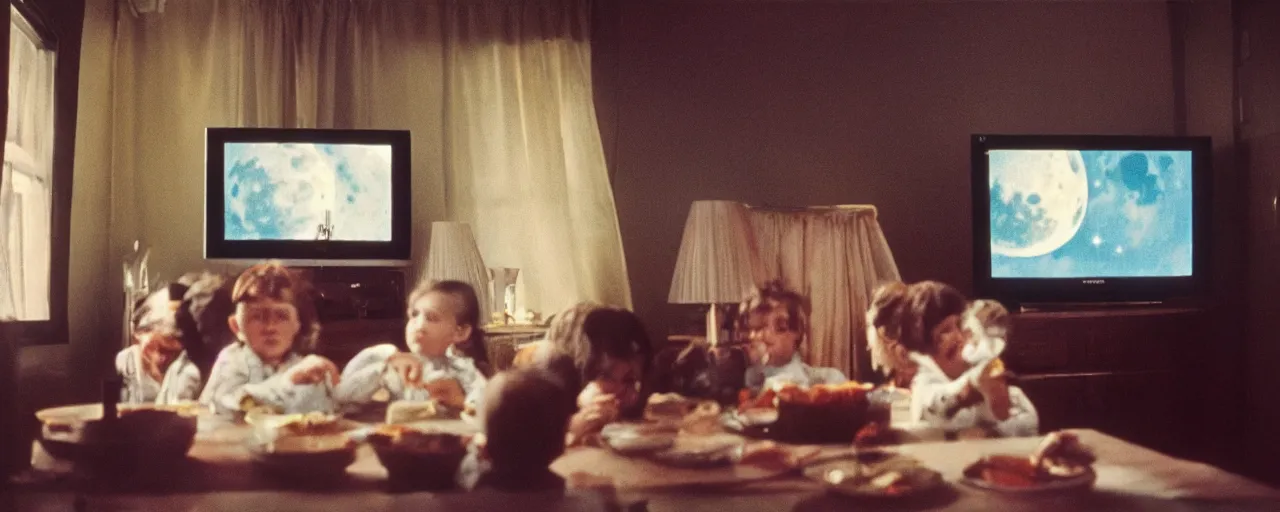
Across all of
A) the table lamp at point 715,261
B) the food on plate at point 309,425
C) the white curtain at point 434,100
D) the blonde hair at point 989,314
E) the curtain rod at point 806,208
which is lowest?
the food on plate at point 309,425

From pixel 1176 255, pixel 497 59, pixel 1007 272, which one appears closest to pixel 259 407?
pixel 497 59

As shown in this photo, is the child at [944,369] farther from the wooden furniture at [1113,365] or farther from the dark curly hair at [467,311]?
the dark curly hair at [467,311]

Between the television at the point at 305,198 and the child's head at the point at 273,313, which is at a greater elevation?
the television at the point at 305,198

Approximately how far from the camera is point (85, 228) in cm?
120

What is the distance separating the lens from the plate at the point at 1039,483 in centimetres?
87

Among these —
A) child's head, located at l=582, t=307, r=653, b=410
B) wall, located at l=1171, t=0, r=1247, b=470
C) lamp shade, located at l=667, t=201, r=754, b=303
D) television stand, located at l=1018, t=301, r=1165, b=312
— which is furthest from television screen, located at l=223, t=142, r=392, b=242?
wall, located at l=1171, t=0, r=1247, b=470

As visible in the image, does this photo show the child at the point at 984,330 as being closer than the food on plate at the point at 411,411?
No

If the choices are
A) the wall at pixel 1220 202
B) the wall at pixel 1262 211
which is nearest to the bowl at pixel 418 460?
the wall at pixel 1220 202

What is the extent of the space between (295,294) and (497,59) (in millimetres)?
543

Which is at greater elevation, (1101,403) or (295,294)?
(295,294)

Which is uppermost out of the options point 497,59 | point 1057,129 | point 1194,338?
point 497,59

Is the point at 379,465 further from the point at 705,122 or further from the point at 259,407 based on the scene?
the point at 705,122

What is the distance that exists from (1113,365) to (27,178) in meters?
1.77

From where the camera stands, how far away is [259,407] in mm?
1131
